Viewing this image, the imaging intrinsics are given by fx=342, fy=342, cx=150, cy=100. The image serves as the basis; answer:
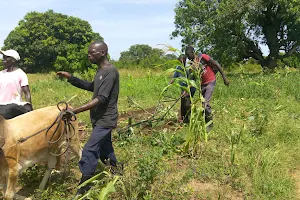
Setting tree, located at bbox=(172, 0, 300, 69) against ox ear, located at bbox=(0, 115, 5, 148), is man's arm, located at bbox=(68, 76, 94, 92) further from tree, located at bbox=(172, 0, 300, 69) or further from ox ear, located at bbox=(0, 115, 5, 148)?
tree, located at bbox=(172, 0, 300, 69)

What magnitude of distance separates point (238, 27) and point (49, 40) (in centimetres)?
1757

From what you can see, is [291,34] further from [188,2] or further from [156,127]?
[156,127]

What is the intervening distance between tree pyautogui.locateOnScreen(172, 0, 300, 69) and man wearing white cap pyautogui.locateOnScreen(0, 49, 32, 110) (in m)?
16.6

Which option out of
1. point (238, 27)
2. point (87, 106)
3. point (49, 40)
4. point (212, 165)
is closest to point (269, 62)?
point (238, 27)

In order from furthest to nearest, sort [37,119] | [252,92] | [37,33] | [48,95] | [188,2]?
[37,33] → [188,2] → [48,95] → [252,92] → [37,119]

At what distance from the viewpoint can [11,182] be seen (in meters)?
3.54

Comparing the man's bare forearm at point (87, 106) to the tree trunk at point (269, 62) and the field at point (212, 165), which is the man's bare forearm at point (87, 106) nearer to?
the field at point (212, 165)

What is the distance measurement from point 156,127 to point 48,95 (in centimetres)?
650

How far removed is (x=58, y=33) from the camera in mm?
31125

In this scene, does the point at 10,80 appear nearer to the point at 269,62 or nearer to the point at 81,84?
the point at 81,84

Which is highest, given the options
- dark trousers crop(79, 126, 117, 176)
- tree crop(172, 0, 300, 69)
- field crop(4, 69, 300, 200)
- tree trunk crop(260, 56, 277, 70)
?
tree crop(172, 0, 300, 69)

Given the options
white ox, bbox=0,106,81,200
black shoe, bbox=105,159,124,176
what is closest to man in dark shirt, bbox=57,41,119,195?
black shoe, bbox=105,159,124,176

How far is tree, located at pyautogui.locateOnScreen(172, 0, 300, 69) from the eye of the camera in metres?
19.5

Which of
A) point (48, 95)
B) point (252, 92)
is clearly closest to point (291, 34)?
point (252, 92)
